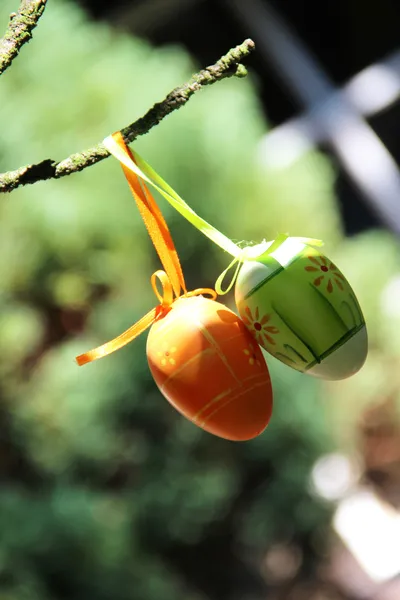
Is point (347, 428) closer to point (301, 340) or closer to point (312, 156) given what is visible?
point (312, 156)

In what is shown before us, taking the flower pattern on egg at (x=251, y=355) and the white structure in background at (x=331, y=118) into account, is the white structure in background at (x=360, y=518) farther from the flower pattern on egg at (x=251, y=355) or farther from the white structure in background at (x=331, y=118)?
the flower pattern on egg at (x=251, y=355)

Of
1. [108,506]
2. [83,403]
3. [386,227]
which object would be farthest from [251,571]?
[386,227]

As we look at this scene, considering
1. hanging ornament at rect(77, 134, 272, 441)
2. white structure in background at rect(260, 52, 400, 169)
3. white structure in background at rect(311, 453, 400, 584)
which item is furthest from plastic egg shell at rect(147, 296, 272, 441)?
white structure in background at rect(260, 52, 400, 169)

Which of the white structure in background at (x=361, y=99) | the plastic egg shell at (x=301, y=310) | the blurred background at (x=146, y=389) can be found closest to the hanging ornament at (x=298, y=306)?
the plastic egg shell at (x=301, y=310)

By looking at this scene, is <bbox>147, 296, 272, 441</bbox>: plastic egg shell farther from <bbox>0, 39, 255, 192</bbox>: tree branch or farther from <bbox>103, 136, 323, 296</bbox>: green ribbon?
<bbox>0, 39, 255, 192</bbox>: tree branch

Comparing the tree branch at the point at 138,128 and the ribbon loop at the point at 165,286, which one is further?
the ribbon loop at the point at 165,286

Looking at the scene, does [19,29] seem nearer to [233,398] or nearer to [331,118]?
[233,398]
